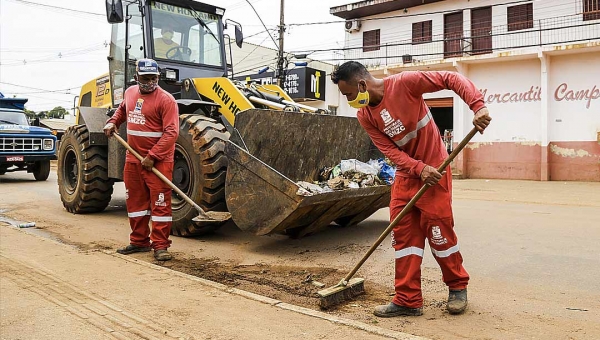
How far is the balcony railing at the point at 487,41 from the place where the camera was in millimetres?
17312

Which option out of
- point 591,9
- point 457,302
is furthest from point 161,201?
point 591,9

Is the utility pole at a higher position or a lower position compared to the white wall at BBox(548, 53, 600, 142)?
higher

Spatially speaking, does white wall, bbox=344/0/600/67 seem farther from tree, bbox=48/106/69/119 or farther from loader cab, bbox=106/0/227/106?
tree, bbox=48/106/69/119

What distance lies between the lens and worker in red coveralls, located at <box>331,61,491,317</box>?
3293mm

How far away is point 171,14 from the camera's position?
7199mm

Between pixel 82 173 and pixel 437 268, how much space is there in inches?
215

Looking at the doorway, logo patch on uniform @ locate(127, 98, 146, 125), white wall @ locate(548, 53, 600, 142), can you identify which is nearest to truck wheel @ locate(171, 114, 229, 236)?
logo patch on uniform @ locate(127, 98, 146, 125)

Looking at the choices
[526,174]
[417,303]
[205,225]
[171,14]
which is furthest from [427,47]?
[417,303]

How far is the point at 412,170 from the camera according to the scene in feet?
10.7

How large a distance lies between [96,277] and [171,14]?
4.41 meters

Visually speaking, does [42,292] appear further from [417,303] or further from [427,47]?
[427,47]

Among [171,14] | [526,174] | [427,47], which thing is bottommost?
[526,174]

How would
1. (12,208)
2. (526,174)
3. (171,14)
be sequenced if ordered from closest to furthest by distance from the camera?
(171,14) → (12,208) → (526,174)

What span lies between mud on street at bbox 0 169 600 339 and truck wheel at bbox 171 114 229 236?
305 millimetres
